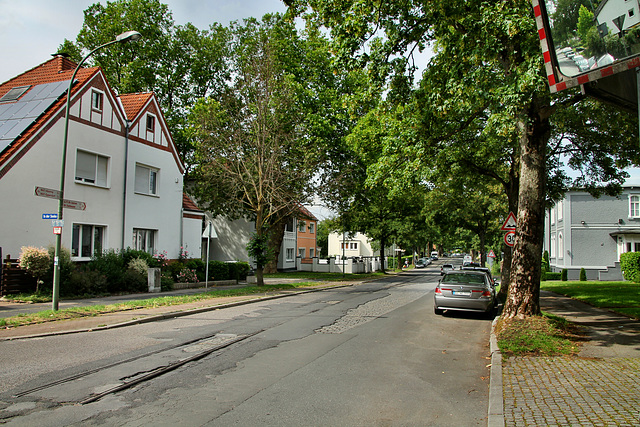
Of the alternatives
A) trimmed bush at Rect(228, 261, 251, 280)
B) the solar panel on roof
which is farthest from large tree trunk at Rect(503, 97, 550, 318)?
trimmed bush at Rect(228, 261, 251, 280)

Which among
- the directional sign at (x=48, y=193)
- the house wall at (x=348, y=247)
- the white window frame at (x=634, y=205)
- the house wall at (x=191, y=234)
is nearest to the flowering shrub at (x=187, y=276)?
the house wall at (x=191, y=234)

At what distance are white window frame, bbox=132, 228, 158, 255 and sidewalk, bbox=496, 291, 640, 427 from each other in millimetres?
19128

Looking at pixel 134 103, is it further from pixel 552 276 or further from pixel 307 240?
pixel 552 276

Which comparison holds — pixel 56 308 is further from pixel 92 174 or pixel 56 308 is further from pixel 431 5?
pixel 431 5

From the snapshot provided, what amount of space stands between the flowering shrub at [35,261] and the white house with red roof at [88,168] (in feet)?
3.61

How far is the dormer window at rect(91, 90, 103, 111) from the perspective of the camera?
19783 mm

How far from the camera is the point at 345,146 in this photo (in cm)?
3097

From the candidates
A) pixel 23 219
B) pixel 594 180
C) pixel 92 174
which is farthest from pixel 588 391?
pixel 92 174

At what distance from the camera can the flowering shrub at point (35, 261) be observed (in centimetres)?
1537

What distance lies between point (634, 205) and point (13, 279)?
42.2m

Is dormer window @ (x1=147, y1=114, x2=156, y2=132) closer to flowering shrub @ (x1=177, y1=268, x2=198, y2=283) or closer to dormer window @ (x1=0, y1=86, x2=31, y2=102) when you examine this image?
dormer window @ (x1=0, y1=86, x2=31, y2=102)

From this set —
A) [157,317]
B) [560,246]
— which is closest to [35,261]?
[157,317]

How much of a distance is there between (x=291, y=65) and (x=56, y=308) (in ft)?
78.4

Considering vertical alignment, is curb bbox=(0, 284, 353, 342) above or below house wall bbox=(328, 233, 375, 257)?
below
